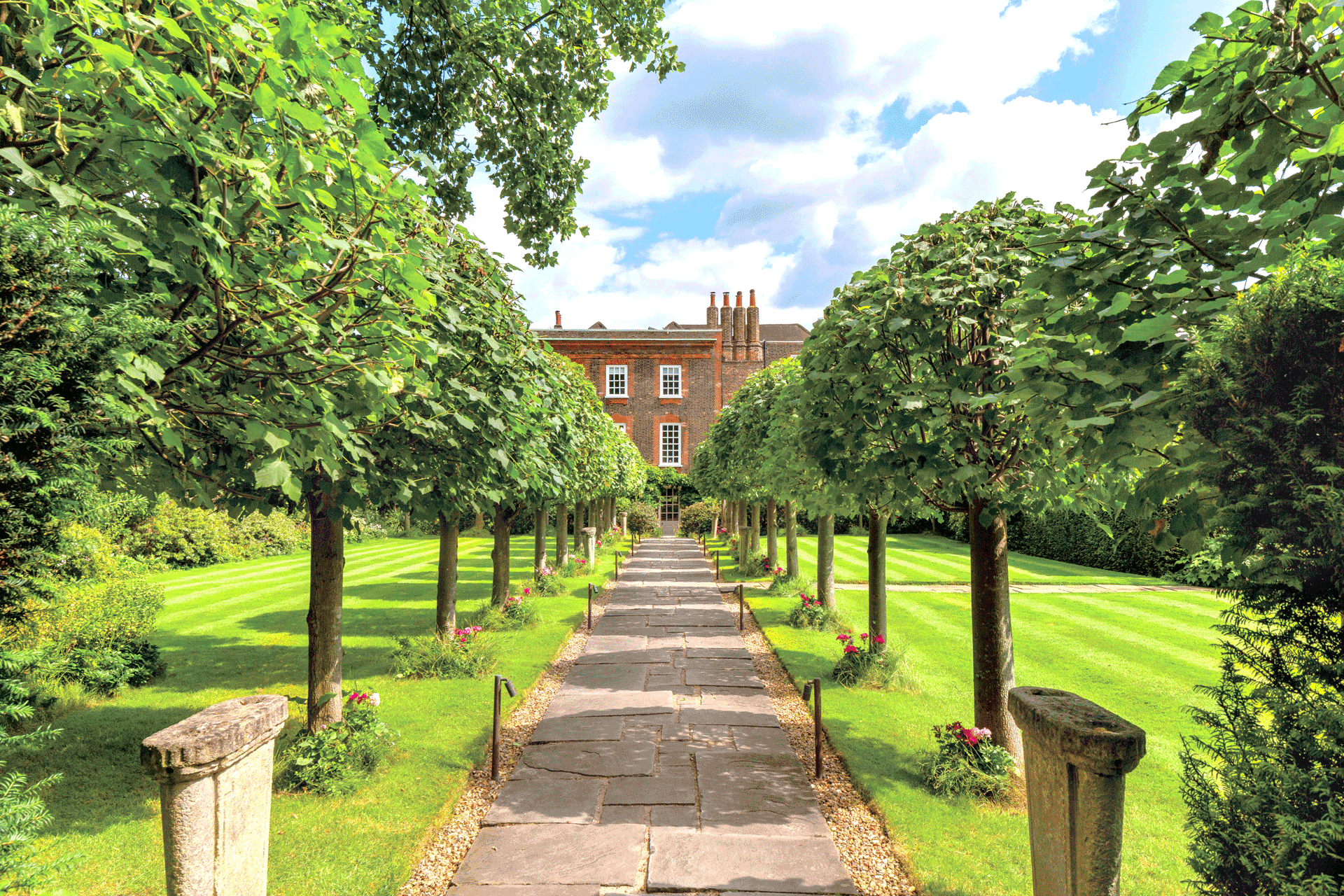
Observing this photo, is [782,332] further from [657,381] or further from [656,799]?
[656,799]

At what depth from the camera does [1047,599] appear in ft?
56.3

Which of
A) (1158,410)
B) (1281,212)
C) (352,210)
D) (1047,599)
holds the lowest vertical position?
(1047,599)

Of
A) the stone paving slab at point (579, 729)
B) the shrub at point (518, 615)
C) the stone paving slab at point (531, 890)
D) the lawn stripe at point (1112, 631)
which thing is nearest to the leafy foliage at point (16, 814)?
the stone paving slab at point (531, 890)

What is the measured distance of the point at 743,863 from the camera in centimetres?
461

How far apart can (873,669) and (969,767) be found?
3.26 metres

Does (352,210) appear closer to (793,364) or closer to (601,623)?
(793,364)

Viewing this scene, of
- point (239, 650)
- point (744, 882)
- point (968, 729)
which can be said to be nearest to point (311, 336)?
point (744, 882)

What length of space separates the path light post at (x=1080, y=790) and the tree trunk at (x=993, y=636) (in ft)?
10.0

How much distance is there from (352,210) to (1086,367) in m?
4.02

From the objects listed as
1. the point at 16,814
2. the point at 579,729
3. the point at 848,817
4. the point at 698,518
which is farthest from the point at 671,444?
the point at 16,814

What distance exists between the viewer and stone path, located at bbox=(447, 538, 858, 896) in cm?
446

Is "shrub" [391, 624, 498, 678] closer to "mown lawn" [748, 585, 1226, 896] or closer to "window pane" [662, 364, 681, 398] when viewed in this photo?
"mown lawn" [748, 585, 1226, 896]

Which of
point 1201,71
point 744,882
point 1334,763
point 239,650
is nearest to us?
point 1334,763

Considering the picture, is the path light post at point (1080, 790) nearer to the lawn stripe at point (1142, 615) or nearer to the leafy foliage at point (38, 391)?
the leafy foliage at point (38, 391)
